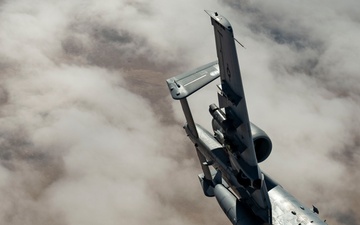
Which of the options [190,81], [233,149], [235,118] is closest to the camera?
[235,118]

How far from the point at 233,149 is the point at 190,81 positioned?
20.5 ft

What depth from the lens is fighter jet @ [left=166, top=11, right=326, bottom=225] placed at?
90.7 feet

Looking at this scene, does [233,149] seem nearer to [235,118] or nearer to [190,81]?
[235,118]

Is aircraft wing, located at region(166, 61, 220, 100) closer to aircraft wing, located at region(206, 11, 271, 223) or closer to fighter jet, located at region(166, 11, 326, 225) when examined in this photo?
fighter jet, located at region(166, 11, 326, 225)

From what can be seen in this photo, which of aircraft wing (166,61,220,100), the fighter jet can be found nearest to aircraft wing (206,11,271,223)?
the fighter jet

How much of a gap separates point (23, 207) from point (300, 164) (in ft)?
254

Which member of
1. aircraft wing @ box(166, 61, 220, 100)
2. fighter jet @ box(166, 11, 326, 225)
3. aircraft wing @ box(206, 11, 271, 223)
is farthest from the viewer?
aircraft wing @ box(166, 61, 220, 100)

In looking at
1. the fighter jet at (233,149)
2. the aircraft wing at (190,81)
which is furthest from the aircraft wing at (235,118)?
the aircraft wing at (190,81)

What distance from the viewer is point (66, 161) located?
12325 cm

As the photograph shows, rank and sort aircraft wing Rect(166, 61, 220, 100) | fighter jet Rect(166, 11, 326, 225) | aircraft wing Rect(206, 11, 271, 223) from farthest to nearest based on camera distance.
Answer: aircraft wing Rect(166, 61, 220, 100)
fighter jet Rect(166, 11, 326, 225)
aircraft wing Rect(206, 11, 271, 223)

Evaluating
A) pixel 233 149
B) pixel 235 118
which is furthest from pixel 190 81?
pixel 233 149

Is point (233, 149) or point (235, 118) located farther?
point (233, 149)

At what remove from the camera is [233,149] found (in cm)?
3148

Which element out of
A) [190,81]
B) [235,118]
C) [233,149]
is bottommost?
[233,149]
